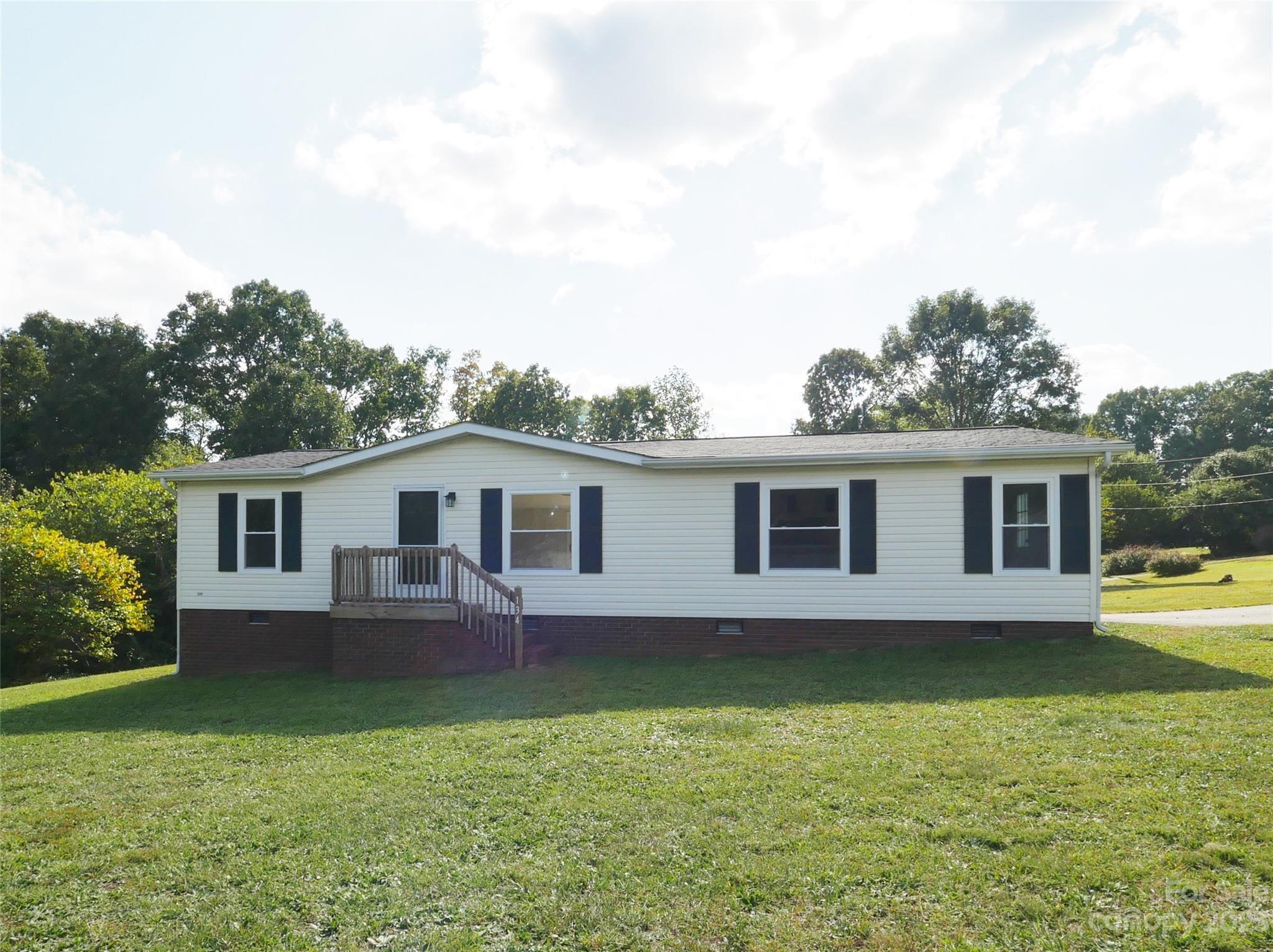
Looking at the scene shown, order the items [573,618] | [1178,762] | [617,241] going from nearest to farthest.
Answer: [1178,762]
[573,618]
[617,241]

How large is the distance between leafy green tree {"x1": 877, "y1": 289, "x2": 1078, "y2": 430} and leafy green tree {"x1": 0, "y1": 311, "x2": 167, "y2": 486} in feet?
113

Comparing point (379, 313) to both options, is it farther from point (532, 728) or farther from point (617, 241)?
point (532, 728)

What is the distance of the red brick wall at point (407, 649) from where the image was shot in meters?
11.9

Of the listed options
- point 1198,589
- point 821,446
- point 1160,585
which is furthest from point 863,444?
point 1160,585

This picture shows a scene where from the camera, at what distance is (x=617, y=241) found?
59.8ft

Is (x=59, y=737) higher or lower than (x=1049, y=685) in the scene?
lower

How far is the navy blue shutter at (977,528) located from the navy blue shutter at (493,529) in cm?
707

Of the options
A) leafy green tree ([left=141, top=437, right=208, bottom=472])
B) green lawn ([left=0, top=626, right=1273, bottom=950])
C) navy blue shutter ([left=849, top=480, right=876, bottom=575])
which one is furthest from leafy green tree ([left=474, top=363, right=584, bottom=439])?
green lawn ([left=0, top=626, right=1273, bottom=950])

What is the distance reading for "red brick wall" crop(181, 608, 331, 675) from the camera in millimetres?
13625

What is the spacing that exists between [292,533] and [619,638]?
6028mm

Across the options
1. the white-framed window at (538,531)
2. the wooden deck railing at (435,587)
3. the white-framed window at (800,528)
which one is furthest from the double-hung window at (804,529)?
the wooden deck railing at (435,587)

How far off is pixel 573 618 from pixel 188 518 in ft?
24.1

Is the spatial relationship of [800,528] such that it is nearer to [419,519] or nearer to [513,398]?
[419,519]

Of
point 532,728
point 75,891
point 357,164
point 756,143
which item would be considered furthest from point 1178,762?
point 357,164
